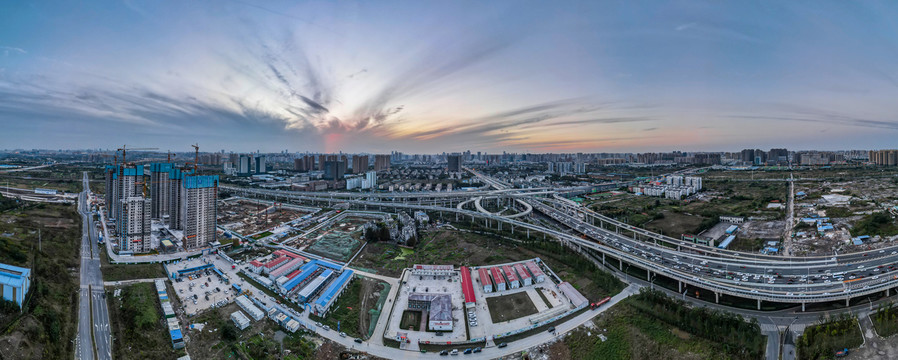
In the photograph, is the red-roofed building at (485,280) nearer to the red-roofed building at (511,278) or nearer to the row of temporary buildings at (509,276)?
the row of temporary buildings at (509,276)

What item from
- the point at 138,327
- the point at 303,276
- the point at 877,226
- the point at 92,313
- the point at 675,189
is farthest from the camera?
the point at 675,189

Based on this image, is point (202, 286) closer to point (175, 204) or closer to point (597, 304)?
point (175, 204)

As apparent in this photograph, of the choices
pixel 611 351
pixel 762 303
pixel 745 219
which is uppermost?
pixel 745 219

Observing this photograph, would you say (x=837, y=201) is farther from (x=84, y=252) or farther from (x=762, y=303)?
(x=84, y=252)

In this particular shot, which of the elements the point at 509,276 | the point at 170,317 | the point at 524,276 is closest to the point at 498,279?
the point at 509,276

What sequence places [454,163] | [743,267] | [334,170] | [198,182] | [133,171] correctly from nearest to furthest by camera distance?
[743,267]
[198,182]
[133,171]
[334,170]
[454,163]

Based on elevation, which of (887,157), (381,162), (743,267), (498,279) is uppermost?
(887,157)

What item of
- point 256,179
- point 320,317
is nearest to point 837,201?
point 320,317
